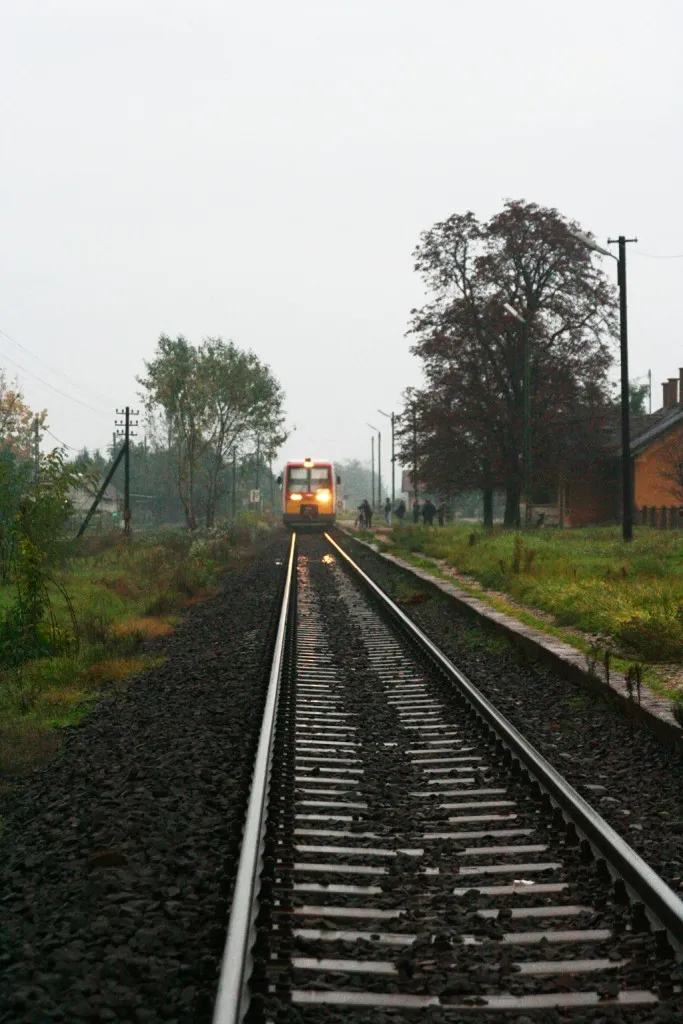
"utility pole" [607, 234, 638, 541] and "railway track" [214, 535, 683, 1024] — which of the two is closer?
"railway track" [214, 535, 683, 1024]

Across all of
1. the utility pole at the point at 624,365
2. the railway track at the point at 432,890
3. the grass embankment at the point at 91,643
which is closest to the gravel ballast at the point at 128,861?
the railway track at the point at 432,890

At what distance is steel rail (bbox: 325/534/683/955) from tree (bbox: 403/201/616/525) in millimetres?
33876

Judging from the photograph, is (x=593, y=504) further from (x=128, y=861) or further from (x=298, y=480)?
(x=128, y=861)

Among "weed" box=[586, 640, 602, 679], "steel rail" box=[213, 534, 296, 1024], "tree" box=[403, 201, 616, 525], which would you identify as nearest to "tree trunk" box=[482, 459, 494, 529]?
"tree" box=[403, 201, 616, 525]

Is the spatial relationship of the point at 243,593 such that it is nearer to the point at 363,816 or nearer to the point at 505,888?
the point at 363,816

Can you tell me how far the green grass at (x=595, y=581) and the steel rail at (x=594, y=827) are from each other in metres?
2.79

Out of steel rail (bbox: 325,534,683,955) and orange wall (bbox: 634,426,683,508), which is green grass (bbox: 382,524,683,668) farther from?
orange wall (bbox: 634,426,683,508)

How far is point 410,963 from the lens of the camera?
3.93 metres

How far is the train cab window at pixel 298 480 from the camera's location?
48.8 metres

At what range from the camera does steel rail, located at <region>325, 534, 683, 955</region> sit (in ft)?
13.9

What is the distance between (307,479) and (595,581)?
3270 cm

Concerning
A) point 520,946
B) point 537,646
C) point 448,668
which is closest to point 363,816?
point 520,946

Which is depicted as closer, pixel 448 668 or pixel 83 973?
pixel 83 973

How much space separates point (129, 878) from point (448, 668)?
6.15 m
